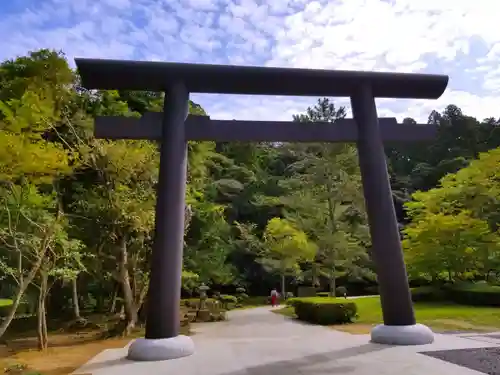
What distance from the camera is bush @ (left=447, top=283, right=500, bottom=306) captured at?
18891 mm

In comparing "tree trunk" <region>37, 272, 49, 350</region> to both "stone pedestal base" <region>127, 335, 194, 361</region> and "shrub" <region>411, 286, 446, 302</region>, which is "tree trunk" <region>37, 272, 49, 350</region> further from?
"shrub" <region>411, 286, 446, 302</region>

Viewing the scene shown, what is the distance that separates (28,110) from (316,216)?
50.2 ft

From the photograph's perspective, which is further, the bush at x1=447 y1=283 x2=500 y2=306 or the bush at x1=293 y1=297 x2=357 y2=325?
the bush at x1=447 y1=283 x2=500 y2=306

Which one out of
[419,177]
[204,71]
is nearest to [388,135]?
[204,71]

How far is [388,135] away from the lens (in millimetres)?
9141

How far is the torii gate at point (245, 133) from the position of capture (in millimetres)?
7648

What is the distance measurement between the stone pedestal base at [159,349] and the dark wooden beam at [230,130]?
3.72m

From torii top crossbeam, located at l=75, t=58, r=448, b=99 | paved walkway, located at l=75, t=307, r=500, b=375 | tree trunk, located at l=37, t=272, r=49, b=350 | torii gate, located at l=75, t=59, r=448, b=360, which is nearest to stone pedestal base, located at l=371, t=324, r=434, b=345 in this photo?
torii gate, located at l=75, t=59, r=448, b=360

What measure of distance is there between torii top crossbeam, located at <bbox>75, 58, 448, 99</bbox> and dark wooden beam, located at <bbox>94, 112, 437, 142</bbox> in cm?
69

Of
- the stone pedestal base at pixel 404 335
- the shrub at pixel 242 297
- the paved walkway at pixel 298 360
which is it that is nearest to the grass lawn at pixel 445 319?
the paved walkway at pixel 298 360

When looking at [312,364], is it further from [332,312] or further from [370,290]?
[370,290]

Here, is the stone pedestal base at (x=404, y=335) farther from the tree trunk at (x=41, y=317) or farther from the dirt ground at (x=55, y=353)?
the tree trunk at (x=41, y=317)

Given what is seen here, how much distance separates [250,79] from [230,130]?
3.63ft

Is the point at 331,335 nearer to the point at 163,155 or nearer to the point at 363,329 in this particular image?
the point at 363,329
